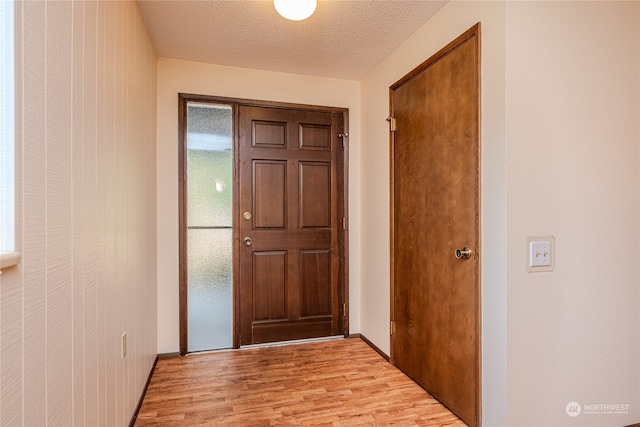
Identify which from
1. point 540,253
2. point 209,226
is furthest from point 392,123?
point 209,226

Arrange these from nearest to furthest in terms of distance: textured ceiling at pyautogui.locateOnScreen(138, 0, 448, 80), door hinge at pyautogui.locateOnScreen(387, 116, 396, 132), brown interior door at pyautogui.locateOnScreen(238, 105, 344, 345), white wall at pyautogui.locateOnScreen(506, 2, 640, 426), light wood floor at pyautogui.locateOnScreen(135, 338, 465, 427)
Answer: white wall at pyautogui.locateOnScreen(506, 2, 640, 426)
light wood floor at pyautogui.locateOnScreen(135, 338, 465, 427)
textured ceiling at pyautogui.locateOnScreen(138, 0, 448, 80)
door hinge at pyautogui.locateOnScreen(387, 116, 396, 132)
brown interior door at pyautogui.locateOnScreen(238, 105, 344, 345)

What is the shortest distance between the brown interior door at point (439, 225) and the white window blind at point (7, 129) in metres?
1.77

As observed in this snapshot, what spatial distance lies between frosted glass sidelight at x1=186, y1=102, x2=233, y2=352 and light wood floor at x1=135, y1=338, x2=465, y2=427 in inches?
8.5

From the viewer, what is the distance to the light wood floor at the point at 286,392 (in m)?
1.84

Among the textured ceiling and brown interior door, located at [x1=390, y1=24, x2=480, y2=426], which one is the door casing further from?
brown interior door, located at [x1=390, y1=24, x2=480, y2=426]

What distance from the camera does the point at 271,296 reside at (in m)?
2.89

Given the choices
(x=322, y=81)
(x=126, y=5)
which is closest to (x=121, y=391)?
(x=126, y=5)

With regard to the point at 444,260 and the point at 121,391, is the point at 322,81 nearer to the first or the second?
the point at 444,260

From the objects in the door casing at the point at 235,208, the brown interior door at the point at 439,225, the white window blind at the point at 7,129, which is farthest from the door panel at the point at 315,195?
the white window blind at the point at 7,129

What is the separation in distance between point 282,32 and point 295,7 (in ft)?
1.75

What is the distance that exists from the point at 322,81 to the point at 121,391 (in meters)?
2.68

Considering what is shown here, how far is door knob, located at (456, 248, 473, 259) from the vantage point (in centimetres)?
175

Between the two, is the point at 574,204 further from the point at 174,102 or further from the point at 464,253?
the point at 174,102

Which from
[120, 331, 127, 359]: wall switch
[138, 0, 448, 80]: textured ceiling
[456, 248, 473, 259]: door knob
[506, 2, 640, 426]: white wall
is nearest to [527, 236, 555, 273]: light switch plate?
[506, 2, 640, 426]: white wall
